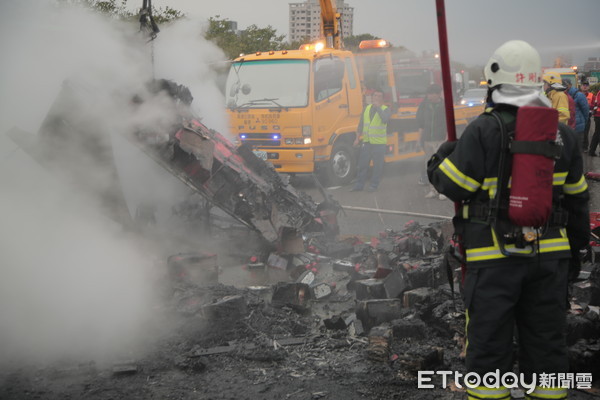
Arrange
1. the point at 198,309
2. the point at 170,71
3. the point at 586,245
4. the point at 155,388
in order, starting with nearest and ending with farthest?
the point at 586,245, the point at 155,388, the point at 198,309, the point at 170,71

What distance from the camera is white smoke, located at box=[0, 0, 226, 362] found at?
4777mm

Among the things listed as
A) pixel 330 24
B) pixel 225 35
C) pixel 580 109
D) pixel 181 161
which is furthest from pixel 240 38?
pixel 181 161

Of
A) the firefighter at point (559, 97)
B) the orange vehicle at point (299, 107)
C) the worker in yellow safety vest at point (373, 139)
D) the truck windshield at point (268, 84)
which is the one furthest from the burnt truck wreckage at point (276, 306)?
the worker in yellow safety vest at point (373, 139)

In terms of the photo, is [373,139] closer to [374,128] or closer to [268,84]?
[374,128]

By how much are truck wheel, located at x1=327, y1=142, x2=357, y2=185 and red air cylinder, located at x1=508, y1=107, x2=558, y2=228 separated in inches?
381

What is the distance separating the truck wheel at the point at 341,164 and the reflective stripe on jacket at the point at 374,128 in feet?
2.34

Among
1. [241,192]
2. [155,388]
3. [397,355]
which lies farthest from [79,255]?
[397,355]

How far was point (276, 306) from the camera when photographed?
5.45 metres

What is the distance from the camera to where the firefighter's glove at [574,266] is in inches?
131

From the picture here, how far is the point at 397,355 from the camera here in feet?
14.0

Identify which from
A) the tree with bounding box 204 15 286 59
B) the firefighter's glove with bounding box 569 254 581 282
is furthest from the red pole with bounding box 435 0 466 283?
the tree with bounding box 204 15 286 59

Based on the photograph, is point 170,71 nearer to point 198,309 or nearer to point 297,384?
point 198,309

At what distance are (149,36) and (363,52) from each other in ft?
33.1

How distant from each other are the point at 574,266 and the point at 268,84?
9328 mm
